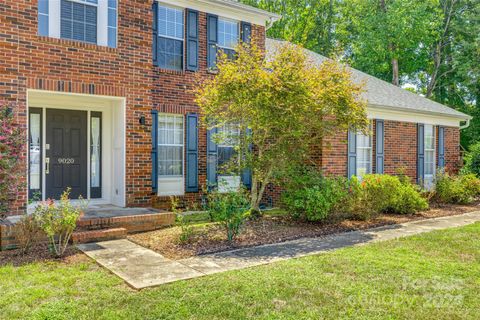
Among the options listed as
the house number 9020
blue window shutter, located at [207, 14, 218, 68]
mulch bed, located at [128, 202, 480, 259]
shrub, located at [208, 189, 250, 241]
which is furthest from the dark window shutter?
shrub, located at [208, 189, 250, 241]

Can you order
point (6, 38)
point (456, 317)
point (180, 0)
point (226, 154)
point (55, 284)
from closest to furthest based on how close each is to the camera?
point (456, 317) → point (55, 284) → point (6, 38) → point (180, 0) → point (226, 154)

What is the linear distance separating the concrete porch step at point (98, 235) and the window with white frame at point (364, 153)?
7.68m

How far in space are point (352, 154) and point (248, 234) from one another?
5.60 metres

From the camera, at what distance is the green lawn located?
→ 4.21m

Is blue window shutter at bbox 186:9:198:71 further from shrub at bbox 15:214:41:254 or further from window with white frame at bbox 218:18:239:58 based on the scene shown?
shrub at bbox 15:214:41:254

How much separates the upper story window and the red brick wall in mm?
173

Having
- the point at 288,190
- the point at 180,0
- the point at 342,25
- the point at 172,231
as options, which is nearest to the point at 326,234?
the point at 288,190

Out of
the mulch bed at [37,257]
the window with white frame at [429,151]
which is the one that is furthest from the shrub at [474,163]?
the mulch bed at [37,257]

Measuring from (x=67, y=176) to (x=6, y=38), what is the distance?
334 centimetres

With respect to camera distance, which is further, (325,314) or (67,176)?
(67,176)

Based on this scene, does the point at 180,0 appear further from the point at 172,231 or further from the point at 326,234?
the point at 326,234

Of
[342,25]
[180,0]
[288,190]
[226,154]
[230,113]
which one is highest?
[342,25]

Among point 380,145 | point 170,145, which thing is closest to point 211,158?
point 170,145

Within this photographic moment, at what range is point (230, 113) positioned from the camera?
8.93 m
